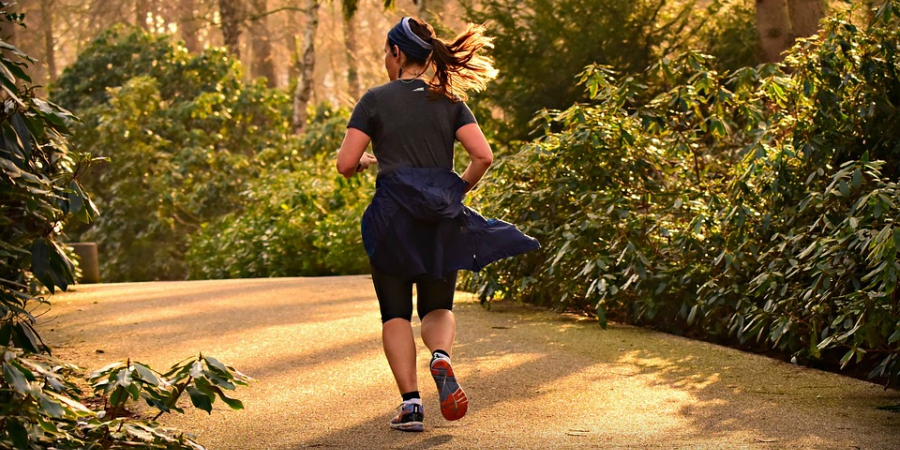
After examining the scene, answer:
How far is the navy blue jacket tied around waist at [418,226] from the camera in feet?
14.7

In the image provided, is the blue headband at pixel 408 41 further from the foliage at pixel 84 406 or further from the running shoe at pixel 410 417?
the foliage at pixel 84 406

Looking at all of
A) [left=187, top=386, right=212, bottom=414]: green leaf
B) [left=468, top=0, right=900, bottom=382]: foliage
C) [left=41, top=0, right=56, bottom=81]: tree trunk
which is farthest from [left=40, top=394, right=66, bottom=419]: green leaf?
[left=41, top=0, right=56, bottom=81]: tree trunk

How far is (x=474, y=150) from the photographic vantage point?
15.1 ft

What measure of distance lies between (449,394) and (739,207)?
2866 millimetres

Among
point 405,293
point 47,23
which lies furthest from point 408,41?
point 47,23

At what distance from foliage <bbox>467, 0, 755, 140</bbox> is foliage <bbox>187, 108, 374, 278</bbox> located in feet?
8.10

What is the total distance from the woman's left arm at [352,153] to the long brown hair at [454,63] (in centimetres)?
38

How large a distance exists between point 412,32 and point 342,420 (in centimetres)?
174

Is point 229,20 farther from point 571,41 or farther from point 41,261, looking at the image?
point 41,261

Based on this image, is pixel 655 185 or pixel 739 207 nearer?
pixel 739 207

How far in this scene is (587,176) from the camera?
8.12 m

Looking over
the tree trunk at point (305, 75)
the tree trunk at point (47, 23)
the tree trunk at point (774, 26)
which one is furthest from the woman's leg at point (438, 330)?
the tree trunk at point (47, 23)

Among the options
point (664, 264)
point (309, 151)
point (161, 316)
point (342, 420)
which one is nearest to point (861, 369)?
point (664, 264)

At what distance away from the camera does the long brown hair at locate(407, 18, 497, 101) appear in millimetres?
4578
